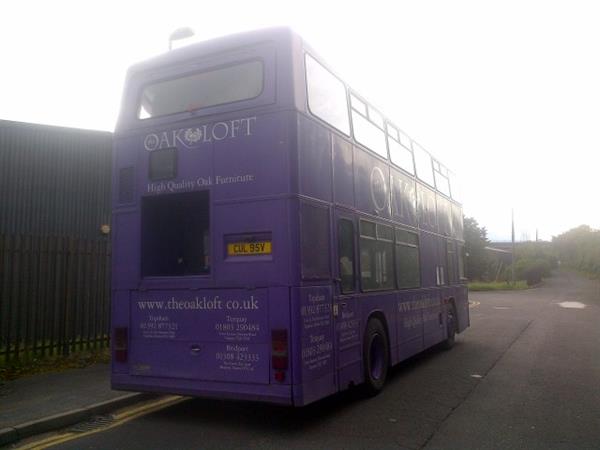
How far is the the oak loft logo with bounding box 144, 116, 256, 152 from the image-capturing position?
6.37 m

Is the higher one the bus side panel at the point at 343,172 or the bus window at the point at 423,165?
the bus window at the point at 423,165

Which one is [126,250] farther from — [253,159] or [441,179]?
[441,179]

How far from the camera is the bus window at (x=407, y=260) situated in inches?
371

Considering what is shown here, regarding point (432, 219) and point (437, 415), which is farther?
point (432, 219)

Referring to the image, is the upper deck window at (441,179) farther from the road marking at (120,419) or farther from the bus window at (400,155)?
the road marking at (120,419)

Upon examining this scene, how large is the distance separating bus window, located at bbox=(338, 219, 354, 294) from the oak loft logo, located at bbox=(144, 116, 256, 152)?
5.79 feet

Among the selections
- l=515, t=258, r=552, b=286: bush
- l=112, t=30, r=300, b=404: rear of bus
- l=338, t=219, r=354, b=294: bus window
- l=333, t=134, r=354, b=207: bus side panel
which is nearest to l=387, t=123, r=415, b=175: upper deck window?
l=333, t=134, r=354, b=207: bus side panel

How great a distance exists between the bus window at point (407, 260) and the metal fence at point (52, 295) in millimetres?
5674

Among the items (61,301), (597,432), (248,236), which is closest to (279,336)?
(248,236)

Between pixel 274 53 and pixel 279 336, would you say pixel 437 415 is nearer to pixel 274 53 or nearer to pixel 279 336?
pixel 279 336

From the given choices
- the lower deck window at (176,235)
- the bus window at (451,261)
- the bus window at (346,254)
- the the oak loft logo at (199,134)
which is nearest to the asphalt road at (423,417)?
the bus window at (346,254)

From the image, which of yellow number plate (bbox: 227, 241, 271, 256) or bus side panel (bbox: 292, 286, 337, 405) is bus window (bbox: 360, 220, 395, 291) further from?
yellow number plate (bbox: 227, 241, 271, 256)

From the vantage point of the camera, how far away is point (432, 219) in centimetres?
1191

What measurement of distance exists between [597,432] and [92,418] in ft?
19.2
